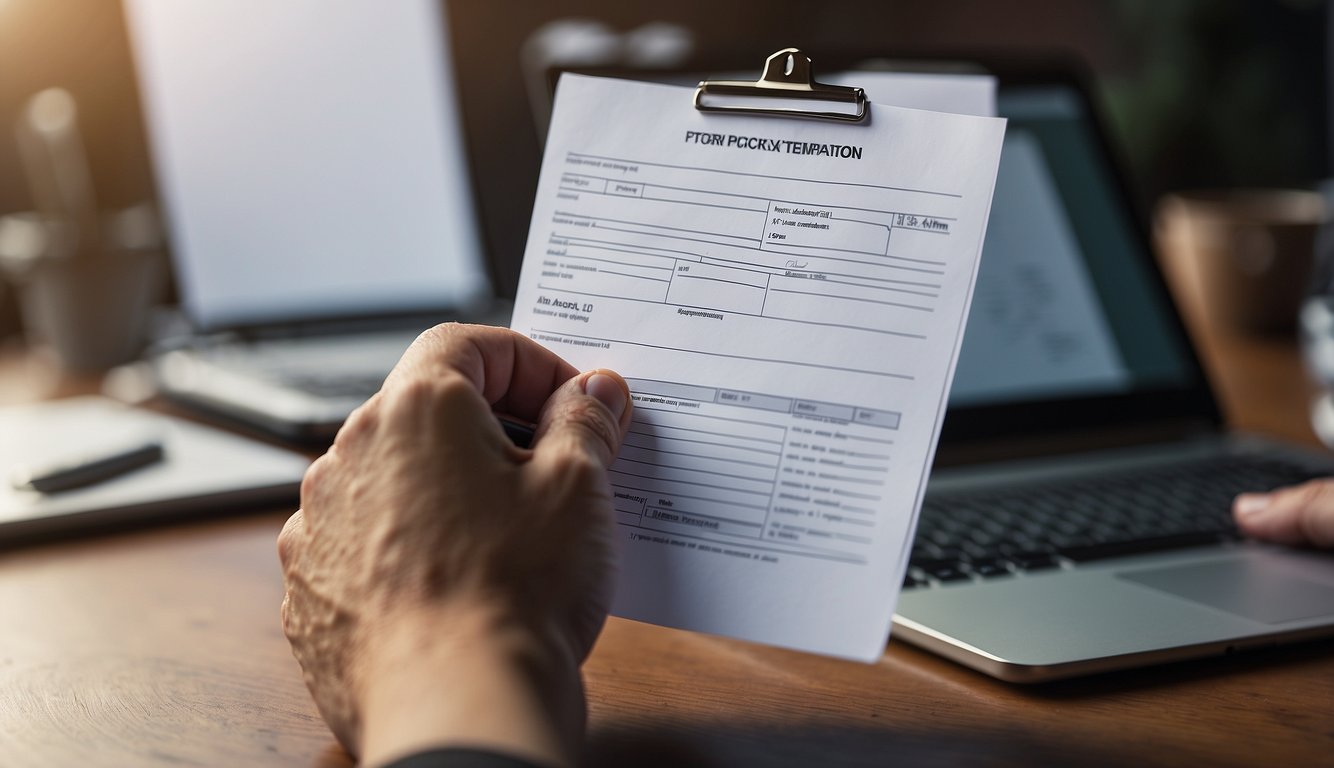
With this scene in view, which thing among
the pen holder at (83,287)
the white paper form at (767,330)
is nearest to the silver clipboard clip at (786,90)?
the white paper form at (767,330)

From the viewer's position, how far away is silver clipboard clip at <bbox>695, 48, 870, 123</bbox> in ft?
1.55

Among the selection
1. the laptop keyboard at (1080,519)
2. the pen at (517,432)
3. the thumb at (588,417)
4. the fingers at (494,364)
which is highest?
the fingers at (494,364)

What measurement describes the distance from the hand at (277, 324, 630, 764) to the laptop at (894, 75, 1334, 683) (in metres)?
0.19

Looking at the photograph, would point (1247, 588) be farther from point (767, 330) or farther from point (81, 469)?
point (81, 469)

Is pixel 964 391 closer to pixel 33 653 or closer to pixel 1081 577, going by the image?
pixel 1081 577

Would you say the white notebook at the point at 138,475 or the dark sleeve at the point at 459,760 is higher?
the dark sleeve at the point at 459,760

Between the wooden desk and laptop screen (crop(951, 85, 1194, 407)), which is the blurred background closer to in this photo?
laptop screen (crop(951, 85, 1194, 407))

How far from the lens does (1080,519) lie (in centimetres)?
65

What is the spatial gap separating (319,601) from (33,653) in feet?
0.68

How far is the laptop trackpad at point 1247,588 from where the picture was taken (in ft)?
1.72

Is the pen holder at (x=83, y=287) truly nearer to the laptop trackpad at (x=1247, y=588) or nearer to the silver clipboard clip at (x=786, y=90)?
the silver clipboard clip at (x=786, y=90)

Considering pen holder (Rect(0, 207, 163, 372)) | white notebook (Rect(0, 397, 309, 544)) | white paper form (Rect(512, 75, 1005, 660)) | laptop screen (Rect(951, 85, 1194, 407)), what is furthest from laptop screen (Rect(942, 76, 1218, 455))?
pen holder (Rect(0, 207, 163, 372))

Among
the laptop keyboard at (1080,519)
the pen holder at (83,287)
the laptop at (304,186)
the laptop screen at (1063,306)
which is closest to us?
the laptop keyboard at (1080,519)

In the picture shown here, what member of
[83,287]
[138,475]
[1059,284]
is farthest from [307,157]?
[1059,284]
